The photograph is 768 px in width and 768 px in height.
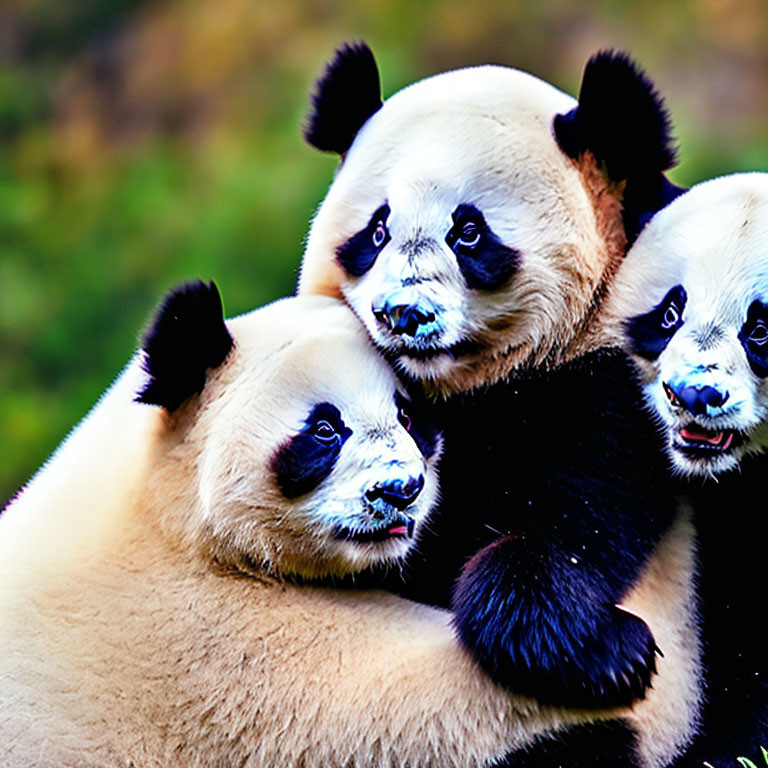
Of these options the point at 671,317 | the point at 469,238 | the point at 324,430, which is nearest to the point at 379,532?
the point at 324,430

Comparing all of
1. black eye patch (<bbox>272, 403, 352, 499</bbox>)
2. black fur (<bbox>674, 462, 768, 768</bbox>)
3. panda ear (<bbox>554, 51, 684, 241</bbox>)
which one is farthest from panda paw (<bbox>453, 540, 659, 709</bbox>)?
panda ear (<bbox>554, 51, 684, 241</bbox>)

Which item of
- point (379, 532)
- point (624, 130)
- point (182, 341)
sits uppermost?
point (624, 130)

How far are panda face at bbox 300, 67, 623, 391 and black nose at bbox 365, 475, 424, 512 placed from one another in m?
0.35

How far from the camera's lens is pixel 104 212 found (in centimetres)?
1080

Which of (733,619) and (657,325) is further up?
(657,325)

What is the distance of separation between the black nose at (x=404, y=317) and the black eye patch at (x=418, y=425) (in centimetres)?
19

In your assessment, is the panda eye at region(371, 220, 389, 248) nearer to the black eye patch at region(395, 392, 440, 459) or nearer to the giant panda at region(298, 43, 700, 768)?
the giant panda at region(298, 43, 700, 768)

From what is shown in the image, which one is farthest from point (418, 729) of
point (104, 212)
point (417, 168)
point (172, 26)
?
point (172, 26)

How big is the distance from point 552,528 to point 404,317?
2.04 ft

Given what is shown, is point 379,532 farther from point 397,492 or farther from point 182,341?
point 182,341

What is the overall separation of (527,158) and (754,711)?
1.49m

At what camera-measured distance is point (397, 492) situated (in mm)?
2855

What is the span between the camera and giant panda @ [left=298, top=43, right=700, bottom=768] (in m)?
2.96

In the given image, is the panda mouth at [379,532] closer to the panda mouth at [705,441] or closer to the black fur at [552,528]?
the black fur at [552,528]
